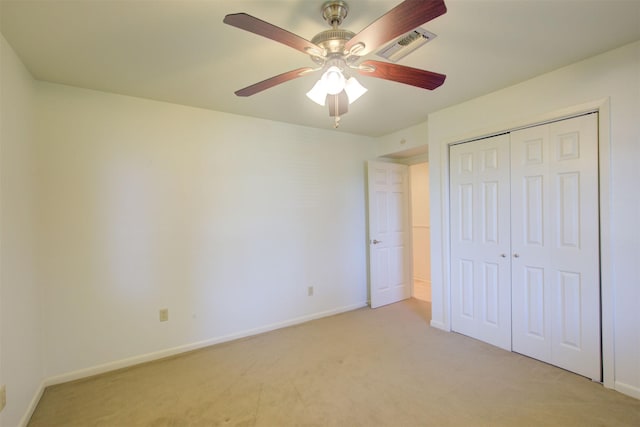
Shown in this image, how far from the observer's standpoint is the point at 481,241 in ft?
9.25

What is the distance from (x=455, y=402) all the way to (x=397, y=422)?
1.54ft

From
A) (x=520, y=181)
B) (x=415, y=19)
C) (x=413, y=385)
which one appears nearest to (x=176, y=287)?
(x=413, y=385)

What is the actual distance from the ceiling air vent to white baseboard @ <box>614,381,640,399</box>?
8.74 ft

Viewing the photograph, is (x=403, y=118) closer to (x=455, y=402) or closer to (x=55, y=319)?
(x=455, y=402)

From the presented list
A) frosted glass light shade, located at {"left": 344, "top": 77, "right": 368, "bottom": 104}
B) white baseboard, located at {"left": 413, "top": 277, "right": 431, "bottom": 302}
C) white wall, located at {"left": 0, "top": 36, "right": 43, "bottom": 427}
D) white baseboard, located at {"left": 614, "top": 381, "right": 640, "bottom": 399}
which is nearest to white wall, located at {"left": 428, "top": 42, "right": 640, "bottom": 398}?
white baseboard, located at {"left": 614, "top": 381, "right": 640, "bottom": 399}

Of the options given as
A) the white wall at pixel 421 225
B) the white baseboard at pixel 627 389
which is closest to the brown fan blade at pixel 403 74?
the white baseboard at pixel 627 389

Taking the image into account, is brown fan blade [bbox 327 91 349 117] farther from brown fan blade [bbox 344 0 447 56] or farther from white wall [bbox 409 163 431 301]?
white wall [bbox 409 163 431 301]

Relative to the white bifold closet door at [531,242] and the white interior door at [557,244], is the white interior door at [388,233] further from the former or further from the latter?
the white interior door at [557,244]

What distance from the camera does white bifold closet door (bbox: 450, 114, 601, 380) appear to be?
7.08 feet

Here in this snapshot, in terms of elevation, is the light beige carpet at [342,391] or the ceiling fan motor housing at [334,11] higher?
the ceiling fan motor housing at [334,11]

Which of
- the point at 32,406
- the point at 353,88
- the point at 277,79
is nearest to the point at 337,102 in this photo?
the point at 353,88

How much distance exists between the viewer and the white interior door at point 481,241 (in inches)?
104

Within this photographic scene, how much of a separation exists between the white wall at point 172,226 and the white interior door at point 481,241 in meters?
1.42

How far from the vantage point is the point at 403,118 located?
10.9 ft
